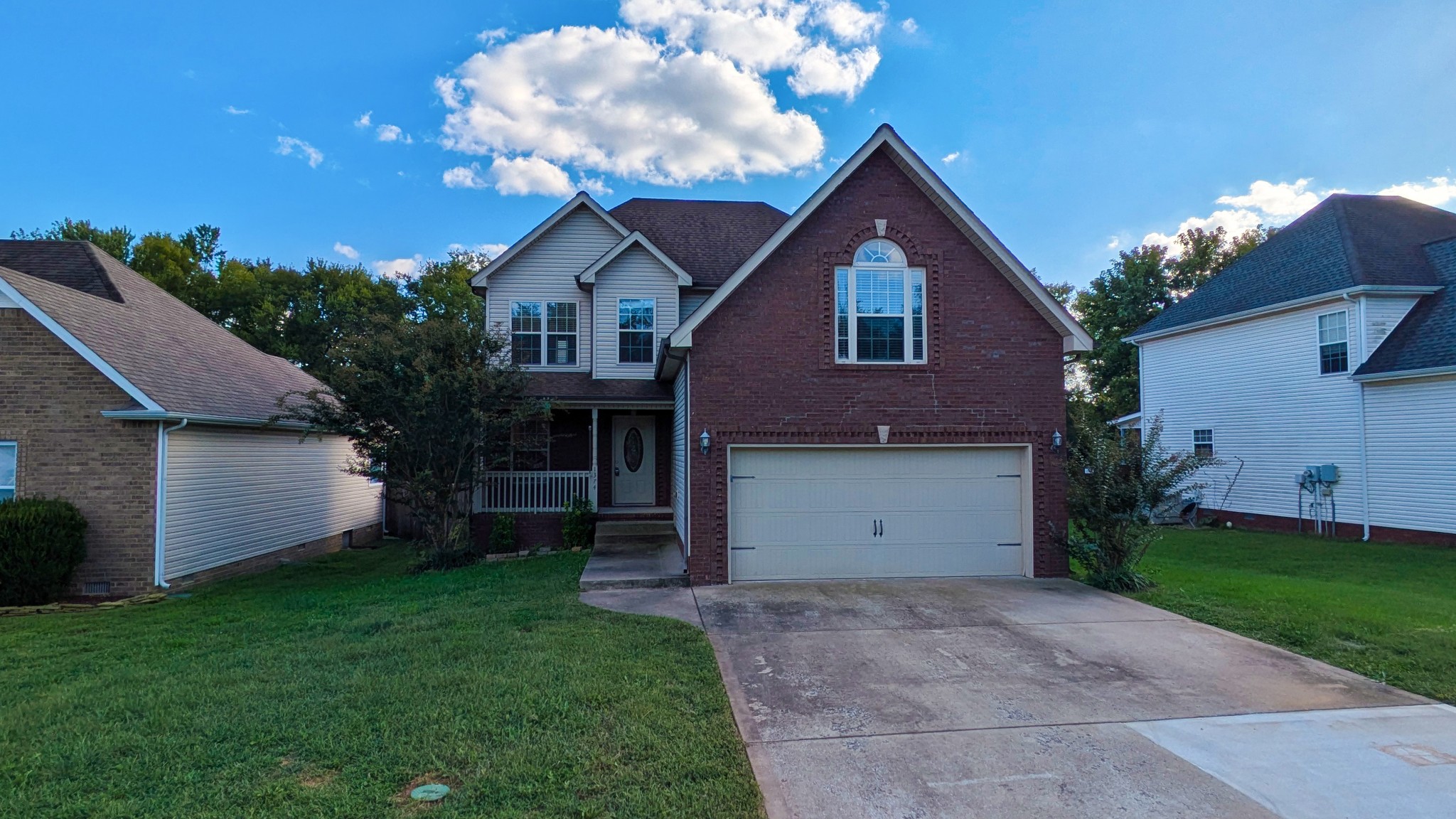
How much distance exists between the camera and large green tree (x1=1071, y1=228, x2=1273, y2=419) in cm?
3094

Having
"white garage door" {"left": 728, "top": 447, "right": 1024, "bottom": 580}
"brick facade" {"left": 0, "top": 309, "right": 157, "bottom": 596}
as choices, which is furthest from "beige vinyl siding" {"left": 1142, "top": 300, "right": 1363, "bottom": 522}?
"brick facade" {"left": 0, "top": 309, "right": 157, "bottom": 596}

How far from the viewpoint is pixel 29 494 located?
10250 millimetres

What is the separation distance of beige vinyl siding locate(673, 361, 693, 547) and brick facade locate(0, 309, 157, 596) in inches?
321

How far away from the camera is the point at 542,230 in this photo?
589 inches

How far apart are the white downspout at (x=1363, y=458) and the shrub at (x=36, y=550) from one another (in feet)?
80.2

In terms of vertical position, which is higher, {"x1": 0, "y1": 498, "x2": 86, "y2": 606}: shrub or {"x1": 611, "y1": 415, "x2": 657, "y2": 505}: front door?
{"x1": 611, "y1": 415, "x2": 657, "y2": 505}: front door

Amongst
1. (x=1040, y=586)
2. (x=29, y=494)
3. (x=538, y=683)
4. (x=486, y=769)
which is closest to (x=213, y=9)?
(x=29, y=494)

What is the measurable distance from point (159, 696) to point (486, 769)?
3.30 meters

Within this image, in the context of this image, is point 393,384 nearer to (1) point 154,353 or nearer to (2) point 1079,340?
(1) point 154,353

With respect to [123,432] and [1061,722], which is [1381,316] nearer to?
[1061,722]

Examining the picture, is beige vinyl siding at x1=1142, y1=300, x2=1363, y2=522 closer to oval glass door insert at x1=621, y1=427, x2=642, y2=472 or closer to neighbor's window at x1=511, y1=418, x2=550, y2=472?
oval glass door insert at x1=621, y1=427, x2=642, y2=472

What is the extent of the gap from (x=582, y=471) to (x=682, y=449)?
13.5 feet

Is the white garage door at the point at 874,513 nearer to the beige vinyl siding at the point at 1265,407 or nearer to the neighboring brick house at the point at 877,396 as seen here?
the neighboring brick house at the point at 877,396

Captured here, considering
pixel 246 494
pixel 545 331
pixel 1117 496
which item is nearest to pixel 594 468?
pixel 545 331
